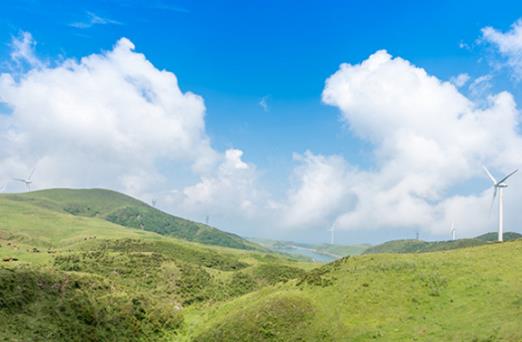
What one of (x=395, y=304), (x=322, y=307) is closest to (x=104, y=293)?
(x=322, y=307)

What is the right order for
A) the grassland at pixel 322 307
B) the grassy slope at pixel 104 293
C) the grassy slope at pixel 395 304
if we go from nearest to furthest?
the grassy slope at pixel 395 304 < the grassland at pixel 322 307 < the grassy slope at pixel 104 293

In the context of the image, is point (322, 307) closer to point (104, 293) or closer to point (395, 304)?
point (395, 304)

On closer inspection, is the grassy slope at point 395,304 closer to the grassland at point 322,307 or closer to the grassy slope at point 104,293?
the grassland at point 322,307

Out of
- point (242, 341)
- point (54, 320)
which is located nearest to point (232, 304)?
point (242, 341)

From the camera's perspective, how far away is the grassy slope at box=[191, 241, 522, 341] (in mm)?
43000

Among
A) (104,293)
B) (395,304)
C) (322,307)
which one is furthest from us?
(104,293)

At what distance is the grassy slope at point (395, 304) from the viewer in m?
43.0

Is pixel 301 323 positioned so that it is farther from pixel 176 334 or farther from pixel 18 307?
pixel 18 307

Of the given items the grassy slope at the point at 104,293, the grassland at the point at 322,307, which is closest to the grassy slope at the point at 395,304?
the grassland at the point at 322,307

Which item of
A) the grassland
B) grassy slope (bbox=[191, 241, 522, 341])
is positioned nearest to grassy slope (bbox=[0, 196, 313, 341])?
the grassland

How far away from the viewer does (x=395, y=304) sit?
49438 millimetres

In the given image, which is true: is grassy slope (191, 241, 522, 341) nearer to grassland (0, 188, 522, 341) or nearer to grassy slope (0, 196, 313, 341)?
grassland (0, 188, 522, 341)

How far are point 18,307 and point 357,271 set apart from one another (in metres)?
39.1

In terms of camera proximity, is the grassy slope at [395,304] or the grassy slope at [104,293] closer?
the grassy slope at [395,304]
